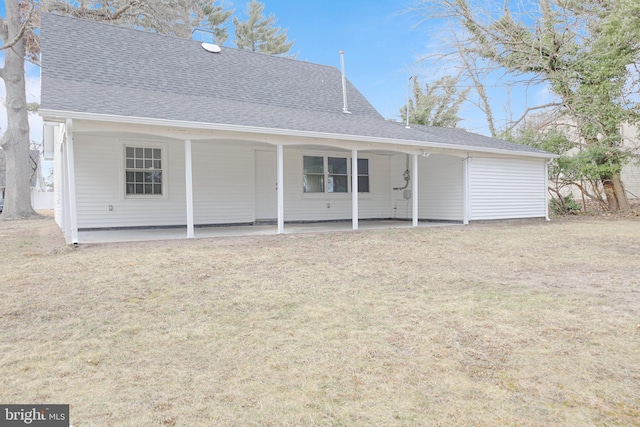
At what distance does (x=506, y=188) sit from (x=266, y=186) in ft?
24.6

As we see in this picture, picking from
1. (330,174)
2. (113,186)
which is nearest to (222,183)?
(113,186)

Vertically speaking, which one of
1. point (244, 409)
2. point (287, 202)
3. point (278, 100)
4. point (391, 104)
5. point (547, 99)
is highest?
point (391, 104)

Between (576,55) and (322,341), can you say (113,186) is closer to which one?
(322,341)

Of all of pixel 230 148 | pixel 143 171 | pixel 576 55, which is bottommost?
pixel 143 171

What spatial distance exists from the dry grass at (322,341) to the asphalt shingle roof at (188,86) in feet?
12.5

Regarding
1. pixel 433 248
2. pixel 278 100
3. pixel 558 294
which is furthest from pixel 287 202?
pixel 558 294

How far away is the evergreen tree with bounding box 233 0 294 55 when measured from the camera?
3059cm

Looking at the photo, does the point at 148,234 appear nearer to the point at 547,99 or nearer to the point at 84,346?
the point at 84,346

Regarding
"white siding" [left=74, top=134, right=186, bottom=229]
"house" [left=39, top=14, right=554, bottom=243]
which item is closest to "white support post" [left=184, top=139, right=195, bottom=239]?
"house" [left=39, top=14, right=554, bottom=243]

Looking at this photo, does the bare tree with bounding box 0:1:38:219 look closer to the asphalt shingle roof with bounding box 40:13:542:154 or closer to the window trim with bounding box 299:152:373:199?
the asphalt shingle roof with bounding box 40:13:542:154

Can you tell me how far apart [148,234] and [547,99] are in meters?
15.7

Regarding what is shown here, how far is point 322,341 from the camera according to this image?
2971 millimetres

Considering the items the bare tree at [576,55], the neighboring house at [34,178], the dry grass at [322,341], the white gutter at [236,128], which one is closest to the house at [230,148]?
the white gutter at [236,128]

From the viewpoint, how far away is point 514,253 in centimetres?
674
